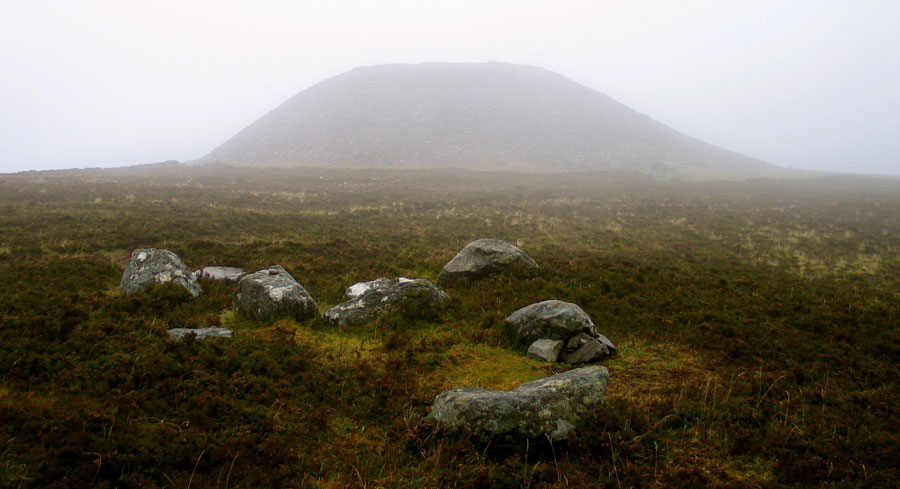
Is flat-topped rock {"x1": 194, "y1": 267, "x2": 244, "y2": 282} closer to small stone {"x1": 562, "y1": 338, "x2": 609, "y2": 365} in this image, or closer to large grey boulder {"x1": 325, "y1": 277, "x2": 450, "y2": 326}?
large grey boulder {"x1": 325, "y1": 277, "x2": 450, "y2": 326}

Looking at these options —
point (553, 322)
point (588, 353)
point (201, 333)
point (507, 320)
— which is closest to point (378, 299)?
point (507, 320)

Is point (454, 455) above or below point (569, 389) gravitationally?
below

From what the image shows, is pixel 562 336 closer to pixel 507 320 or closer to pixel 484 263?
pixel 507 320

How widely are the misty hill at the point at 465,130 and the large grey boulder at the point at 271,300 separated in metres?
63.8

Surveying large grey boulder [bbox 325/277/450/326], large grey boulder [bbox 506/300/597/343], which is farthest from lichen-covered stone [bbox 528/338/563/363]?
large grey boulder [bbox 325/277/450/326]

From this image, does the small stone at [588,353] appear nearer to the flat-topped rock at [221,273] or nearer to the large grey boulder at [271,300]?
the large grey boulder at [271,300]

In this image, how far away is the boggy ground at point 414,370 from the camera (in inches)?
201

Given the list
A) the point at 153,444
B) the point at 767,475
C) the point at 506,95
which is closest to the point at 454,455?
the point at 153,444

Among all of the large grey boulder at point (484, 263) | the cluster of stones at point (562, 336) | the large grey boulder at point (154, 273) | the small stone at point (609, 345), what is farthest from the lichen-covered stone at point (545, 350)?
the large grey boulder at point (154, 273)

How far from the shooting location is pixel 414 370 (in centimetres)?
830

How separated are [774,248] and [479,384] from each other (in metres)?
21.8

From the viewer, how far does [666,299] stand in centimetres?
1221

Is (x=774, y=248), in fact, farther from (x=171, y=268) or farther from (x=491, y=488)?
(x=171, y=268)

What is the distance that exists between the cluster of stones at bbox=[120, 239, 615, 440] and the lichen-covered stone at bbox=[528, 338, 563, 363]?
0.8 inches
